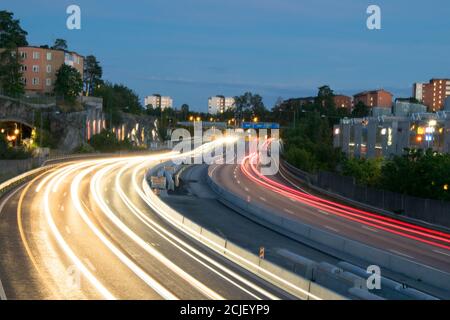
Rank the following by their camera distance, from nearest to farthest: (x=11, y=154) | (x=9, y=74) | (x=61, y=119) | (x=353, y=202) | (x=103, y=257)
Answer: (x=103, y=257) → (x=353, y=202) → (x=11, y=154) → (x=61, y=119) → (x=9, y=74)

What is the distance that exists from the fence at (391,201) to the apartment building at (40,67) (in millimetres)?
74842

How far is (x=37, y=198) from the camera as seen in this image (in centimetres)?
4256

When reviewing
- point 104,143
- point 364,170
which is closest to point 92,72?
point 104,143

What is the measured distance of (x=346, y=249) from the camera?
28.9m

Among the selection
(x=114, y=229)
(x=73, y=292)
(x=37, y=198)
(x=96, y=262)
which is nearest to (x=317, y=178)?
(x=37, y=198)

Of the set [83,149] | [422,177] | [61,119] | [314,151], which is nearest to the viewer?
[422,177]

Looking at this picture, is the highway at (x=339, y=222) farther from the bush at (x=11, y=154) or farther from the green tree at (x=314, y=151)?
the bush at (x=11, y=154)

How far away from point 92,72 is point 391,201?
14060 centimetres

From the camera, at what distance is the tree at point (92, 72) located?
17605 cm

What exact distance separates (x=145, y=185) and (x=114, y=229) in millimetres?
18075

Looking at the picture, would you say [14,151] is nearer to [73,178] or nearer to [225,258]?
[73,178]

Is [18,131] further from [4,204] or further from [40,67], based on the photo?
[4,204]

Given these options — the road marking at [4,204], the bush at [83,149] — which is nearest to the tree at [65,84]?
the bush at [83,149]
